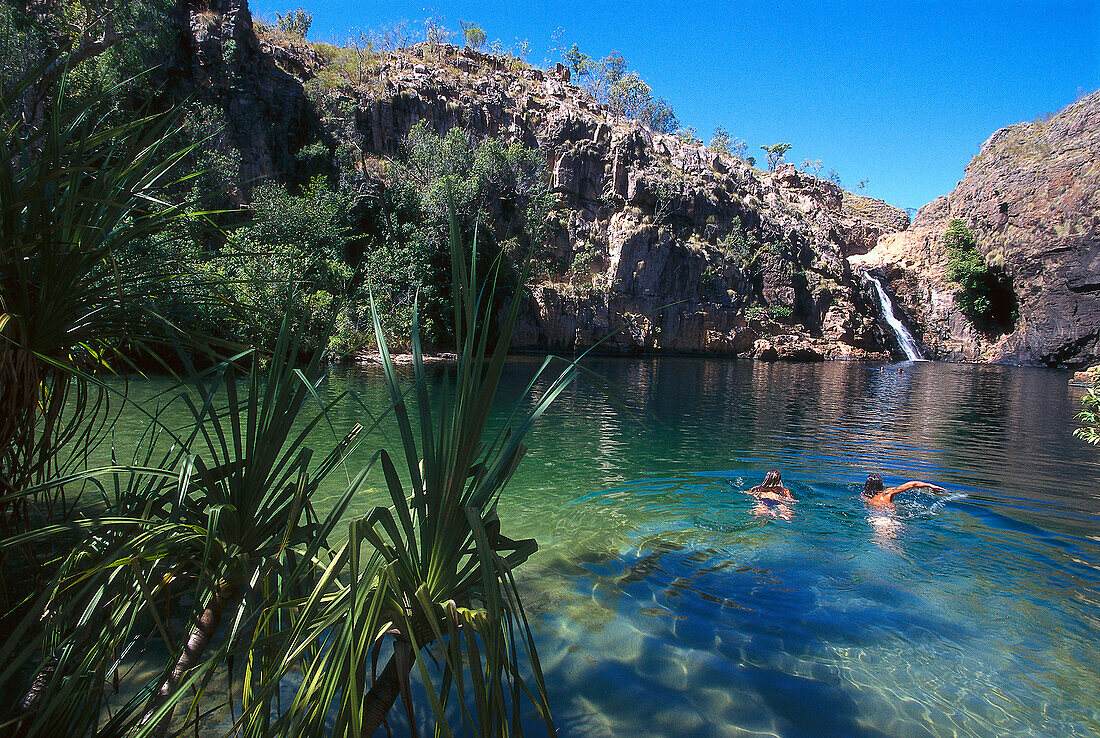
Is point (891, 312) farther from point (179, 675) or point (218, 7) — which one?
point (179, 675)

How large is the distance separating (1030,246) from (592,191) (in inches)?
1118

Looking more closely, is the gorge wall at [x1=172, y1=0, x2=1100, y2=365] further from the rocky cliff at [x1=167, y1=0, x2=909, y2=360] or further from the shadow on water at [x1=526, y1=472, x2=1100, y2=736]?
the shadow on water at [x1=526, y1=472, x2=1100, y2=736]

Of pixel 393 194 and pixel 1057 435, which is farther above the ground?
pixel 393 194

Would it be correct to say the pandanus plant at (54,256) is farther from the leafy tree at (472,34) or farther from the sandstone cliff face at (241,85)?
the leafy tree at (472,34)

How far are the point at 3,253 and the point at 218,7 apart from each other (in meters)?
37.9

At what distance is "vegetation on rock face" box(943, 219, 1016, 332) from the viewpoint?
1555 inches

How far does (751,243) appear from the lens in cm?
4384

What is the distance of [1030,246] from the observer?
36.3 m

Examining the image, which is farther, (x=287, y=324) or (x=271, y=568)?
(x=287, y=324)

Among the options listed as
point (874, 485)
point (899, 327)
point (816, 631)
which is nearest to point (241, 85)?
point (874, 485)

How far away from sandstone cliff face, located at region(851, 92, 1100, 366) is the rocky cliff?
5662 millimetres

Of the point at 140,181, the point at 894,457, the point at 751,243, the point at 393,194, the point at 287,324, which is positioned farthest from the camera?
the point at 751,243

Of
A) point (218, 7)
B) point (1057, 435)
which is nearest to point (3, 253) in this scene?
point (1057, 435)

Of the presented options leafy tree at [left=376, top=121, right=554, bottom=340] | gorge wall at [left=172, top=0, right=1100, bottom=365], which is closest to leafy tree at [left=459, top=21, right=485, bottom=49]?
gorge wall at [left=172, top=0, right=1100, bottom=365]
